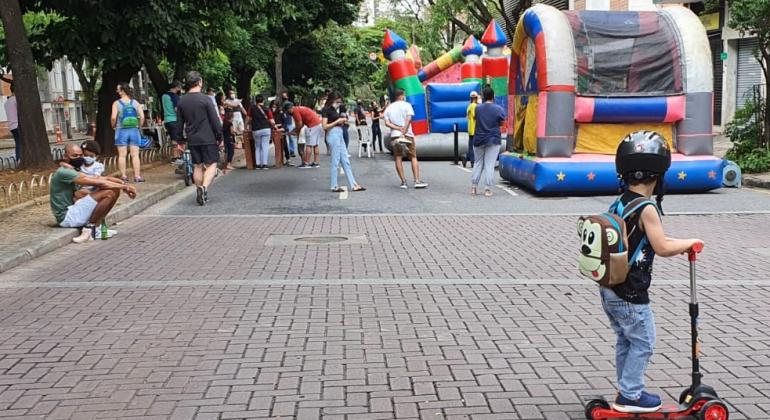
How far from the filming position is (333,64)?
45219 millimetres

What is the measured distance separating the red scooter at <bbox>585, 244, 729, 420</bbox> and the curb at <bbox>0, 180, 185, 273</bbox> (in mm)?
6078

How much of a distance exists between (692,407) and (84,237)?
7.43 meters

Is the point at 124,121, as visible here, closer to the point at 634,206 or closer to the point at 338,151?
the point at 338,151

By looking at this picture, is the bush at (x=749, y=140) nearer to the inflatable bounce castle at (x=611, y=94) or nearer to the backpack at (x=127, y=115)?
the inflatable bounce castle at (x=611, y=94)

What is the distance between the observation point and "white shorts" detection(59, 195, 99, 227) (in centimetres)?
905

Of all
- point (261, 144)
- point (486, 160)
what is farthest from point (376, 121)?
point (486, 160)

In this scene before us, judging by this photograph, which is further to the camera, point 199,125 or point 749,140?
point 749,140

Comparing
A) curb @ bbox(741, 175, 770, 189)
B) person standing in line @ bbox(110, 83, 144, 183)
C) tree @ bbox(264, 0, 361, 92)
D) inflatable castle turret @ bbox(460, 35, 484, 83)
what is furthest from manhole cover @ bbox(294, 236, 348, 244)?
inflatable castle turret @ bbox(460, 35, 484, 83)

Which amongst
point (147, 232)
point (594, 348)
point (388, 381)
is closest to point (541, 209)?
point (147, 232)

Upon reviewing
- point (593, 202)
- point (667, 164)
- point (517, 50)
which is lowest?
point (593, 202)

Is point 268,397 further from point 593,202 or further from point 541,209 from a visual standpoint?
point 593,202

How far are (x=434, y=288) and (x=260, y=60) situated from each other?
1053 inches

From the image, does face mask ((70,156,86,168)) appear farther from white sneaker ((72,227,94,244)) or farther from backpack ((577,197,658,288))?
backpack ((577,197,658,288))

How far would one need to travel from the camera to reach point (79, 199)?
9180 millimetres
